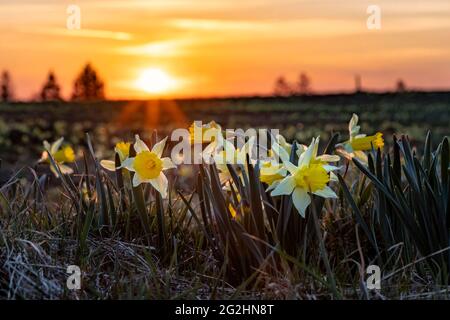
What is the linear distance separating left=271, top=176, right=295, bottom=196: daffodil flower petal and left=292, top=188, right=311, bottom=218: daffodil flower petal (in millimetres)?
25

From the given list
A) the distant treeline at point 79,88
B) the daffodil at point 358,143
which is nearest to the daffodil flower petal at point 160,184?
the daffodil at point 358,143

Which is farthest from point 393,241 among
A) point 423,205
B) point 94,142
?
point 94,142

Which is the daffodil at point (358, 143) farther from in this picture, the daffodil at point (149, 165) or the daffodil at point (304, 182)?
the daffodil at point (149, 165)

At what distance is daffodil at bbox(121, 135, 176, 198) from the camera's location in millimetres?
2646

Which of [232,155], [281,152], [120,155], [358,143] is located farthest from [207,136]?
[358,143]

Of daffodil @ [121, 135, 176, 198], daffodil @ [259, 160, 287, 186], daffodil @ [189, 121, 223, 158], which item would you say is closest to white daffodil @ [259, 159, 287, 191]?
daffodil @ [259, 160, 287, 186]

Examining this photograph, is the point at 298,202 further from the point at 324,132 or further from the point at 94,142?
the point at 324,132

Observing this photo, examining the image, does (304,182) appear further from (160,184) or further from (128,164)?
(128,164)

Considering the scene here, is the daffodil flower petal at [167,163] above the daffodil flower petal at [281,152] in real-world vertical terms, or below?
below

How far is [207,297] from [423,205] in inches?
33.7

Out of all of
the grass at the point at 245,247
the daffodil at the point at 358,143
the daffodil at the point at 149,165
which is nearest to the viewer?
the grass at the point at 245,247

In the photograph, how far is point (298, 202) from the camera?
7.79 feet

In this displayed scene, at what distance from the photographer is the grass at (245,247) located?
2297 millimetres
